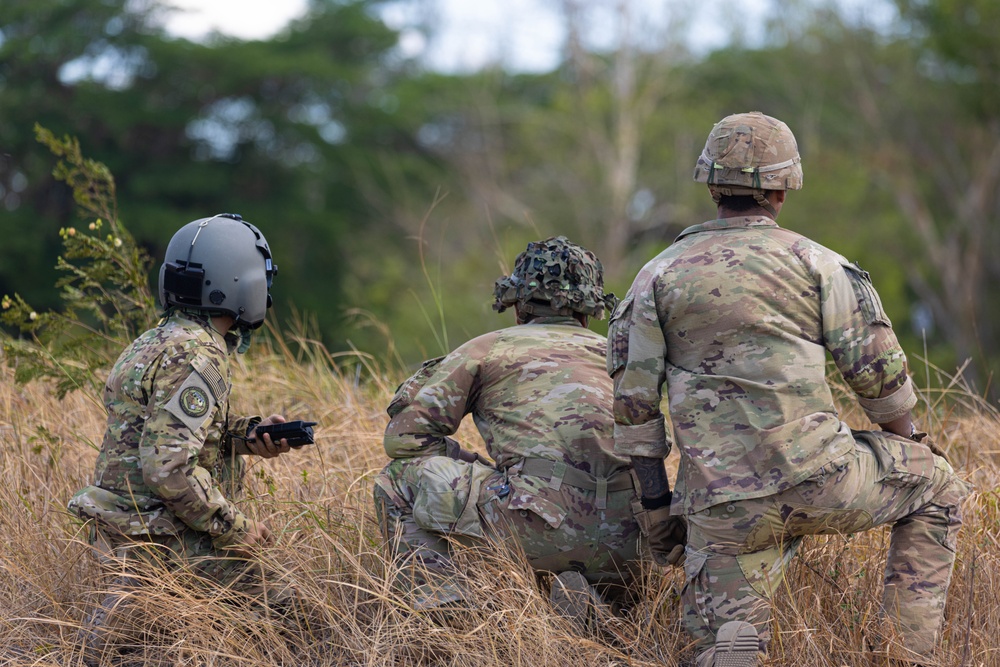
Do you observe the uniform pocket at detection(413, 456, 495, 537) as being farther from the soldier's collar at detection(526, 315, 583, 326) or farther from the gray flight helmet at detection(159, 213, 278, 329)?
the gray flight helmet at detection(159, 213, 278, 329)

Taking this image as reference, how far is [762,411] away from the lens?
379 centimetres

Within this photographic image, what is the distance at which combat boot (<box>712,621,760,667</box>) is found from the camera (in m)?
3.80

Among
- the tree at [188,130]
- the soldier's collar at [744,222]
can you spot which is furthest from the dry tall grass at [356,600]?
the tree at [188,130]

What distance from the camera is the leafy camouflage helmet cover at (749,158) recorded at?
3.93 m

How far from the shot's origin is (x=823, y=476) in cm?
377

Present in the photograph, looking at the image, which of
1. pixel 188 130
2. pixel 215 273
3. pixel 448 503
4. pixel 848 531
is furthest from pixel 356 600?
→ pixel 188 130

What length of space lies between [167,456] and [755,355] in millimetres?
1979

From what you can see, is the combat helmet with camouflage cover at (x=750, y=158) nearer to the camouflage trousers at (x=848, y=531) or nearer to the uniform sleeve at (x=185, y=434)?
the camouflage trousers at (x=848, y=531)

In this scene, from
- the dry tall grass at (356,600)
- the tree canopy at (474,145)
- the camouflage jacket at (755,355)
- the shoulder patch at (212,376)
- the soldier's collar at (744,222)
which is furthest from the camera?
the tree canopy at (474,145)

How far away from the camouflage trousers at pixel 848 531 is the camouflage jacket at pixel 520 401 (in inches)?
26.2

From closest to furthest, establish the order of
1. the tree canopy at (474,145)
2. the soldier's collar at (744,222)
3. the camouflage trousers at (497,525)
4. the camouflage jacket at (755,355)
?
the camouflage jacket at (755,355) → the soldier's collar at (744,222) → the camouflage trousers at (497,525) → the tree canopy at (474,145)

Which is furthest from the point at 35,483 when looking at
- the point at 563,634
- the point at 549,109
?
the point at 549,109

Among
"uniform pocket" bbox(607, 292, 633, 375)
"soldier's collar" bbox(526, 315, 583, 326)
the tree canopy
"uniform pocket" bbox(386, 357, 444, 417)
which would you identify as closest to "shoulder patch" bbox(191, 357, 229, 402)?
"uniform pocket" bbox(386, 357, 444, 417)

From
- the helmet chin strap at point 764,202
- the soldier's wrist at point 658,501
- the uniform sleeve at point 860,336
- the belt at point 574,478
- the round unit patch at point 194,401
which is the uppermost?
the helmet chin strap at point 764,202
